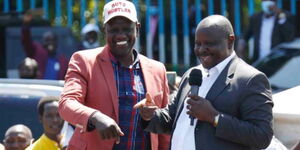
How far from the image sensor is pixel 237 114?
461 cm

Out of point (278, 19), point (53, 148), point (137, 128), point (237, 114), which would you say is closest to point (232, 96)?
point (237, 114)

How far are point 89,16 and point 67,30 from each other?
8.75 feet

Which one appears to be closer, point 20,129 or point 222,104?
point 222,104

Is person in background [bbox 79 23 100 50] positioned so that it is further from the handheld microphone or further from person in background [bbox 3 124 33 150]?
the handheld microphone

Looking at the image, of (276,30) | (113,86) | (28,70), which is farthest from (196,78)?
(276,30)

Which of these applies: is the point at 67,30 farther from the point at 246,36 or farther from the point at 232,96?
the point at 232,96

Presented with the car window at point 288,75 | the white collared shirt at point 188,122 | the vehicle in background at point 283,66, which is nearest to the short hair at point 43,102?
the white collared shirt at point 188,122

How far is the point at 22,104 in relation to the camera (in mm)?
7168

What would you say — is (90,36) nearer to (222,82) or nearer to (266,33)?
(266,33)

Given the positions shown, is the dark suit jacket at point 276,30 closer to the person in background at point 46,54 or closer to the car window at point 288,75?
the car window at point 288,75

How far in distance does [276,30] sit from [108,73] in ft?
20.1

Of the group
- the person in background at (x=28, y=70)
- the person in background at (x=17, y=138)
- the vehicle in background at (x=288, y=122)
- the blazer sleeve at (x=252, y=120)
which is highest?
the blazer sleeve at (x=252, y=120)

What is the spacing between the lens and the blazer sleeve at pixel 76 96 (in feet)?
16.2

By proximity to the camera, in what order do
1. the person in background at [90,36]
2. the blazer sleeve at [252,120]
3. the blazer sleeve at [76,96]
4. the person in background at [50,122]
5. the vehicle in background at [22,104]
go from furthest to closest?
1. the person in background at [90,36]
2. the vehicle in background at [22,104]
3. the person in background at [50,122]
4. the blazer sleeve at [76,96]
5. the blazer sleeve at [252,120]
